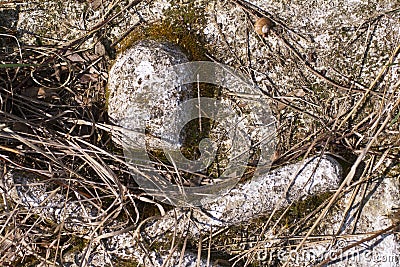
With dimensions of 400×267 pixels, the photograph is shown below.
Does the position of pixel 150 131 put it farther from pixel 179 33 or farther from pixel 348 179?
pixel 348 179

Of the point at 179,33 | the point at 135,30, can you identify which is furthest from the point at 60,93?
the point at 179,33

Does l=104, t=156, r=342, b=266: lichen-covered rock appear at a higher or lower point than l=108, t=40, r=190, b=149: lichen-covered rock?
lower

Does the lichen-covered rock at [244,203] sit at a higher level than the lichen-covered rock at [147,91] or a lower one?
lower

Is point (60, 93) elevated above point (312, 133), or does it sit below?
below

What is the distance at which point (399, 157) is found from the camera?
213cm

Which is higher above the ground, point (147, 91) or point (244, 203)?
point (147, 91)

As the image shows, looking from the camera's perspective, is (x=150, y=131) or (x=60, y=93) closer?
(x=150, y=131)

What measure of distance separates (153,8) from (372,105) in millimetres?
1014

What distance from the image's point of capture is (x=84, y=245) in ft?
7.03

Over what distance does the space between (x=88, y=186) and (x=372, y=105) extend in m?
1.23

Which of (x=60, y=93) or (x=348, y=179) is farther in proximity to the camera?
(x=60, y=93)

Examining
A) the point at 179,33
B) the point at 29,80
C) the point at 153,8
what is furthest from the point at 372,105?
the point at 29,80

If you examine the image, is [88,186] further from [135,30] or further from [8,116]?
[135,30]

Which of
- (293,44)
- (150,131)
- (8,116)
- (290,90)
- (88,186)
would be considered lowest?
(88,186)
